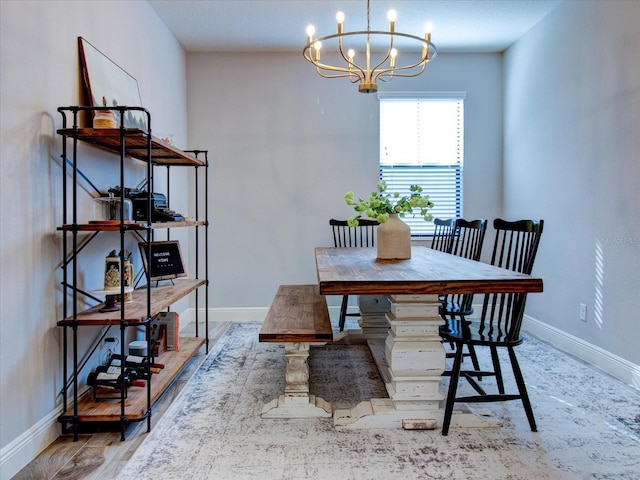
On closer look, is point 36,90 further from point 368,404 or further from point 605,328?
point 605,328

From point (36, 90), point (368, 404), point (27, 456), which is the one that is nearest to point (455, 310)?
point (368, 404)

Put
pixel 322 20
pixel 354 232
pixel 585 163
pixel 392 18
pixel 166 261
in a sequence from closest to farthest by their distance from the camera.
A: pixel 392 18, pixel 166 261, pixel 585 163, pixel 322 20, pixel 354 232

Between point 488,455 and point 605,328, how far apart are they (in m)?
1.67

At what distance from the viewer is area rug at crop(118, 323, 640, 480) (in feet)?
5.73

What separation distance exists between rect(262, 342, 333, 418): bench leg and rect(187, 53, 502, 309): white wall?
7.22 feet

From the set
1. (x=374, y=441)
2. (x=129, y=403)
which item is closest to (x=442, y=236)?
(x=374, y=441)

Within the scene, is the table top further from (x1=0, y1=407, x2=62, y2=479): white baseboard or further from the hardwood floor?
(x1=0, y1=407, x2=62, y2=479): white baseboard

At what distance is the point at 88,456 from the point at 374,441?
49.1 inches

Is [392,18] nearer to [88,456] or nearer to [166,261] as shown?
[166,261]

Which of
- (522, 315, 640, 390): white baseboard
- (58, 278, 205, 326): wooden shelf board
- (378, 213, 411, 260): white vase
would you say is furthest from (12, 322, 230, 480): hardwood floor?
(522, 315, 640, 390): white baseboard

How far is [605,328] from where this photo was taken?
9.70 ft

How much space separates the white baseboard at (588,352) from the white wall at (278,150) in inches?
79.3

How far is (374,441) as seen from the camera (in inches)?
77.9

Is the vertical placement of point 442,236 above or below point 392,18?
below
